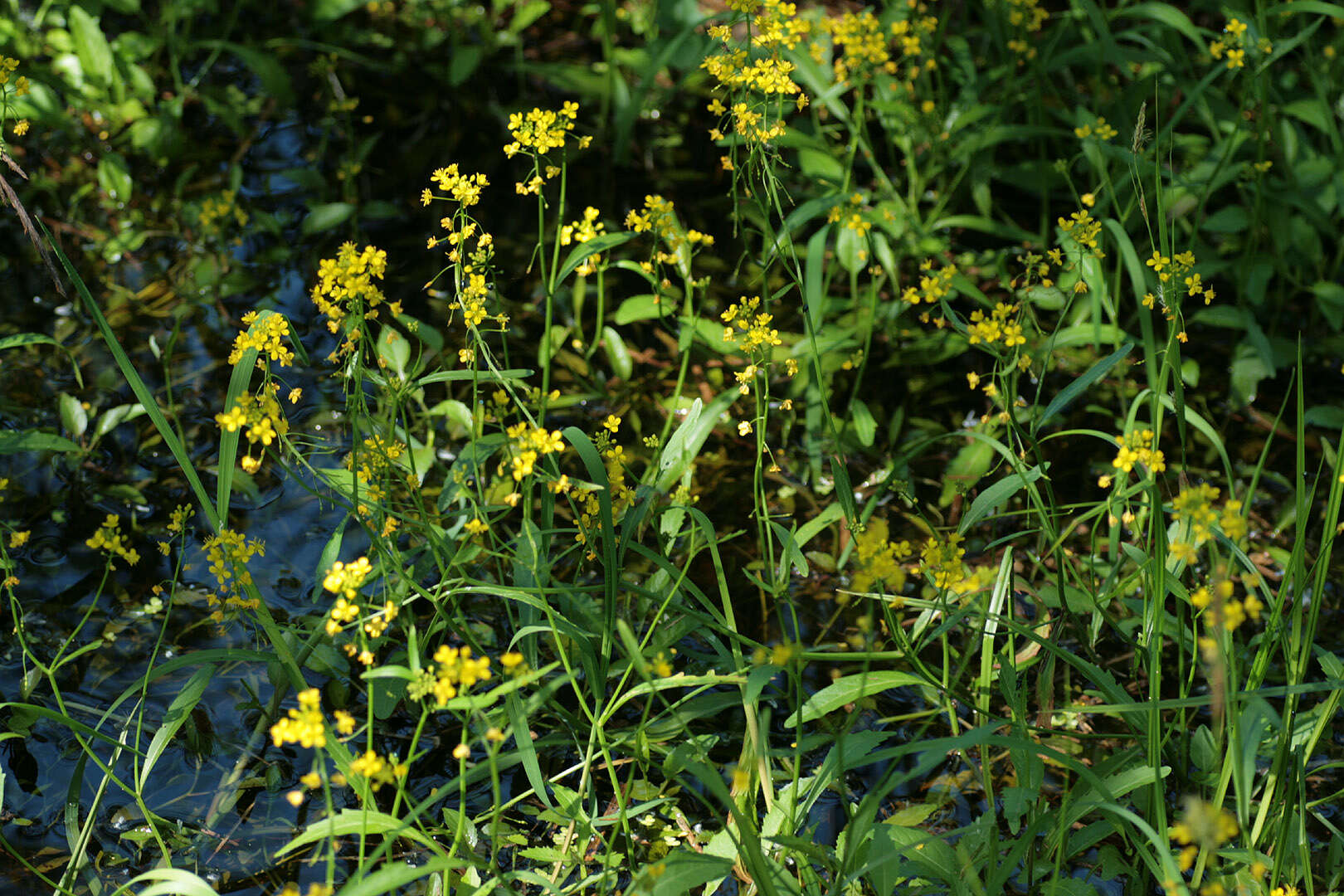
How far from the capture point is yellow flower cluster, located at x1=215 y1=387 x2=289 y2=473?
1.54 metres

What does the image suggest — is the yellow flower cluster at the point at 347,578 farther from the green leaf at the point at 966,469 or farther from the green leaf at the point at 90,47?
the green leaf at the point at 90,47

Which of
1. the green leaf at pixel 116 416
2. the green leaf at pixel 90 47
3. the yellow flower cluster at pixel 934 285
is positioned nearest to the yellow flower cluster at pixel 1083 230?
the yellow flower cluster at pixel 934 285

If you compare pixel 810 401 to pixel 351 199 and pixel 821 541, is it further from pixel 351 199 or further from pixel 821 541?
pixel 351 199

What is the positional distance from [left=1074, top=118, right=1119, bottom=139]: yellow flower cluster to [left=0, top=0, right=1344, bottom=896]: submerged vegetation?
0.01 meters

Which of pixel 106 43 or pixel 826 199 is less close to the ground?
pixel 106 43

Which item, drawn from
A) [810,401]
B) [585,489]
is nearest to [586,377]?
[810,401]

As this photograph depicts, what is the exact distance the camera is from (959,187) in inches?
131

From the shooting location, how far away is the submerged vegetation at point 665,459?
5.62 ft

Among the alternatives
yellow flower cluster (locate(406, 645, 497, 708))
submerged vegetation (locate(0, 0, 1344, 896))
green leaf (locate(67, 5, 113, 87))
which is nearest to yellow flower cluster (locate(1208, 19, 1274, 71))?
submerged vegetation (locate(0, 0, 1344, 896))

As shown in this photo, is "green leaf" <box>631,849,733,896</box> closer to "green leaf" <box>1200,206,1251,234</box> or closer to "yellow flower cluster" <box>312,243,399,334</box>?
"yellow flower cluster" <box>312,243,399,334</box>

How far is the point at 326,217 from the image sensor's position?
3184 mm

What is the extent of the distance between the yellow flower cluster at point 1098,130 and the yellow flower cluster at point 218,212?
215 centimetres

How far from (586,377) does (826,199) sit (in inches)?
29.7

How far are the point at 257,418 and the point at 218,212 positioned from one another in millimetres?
1785
